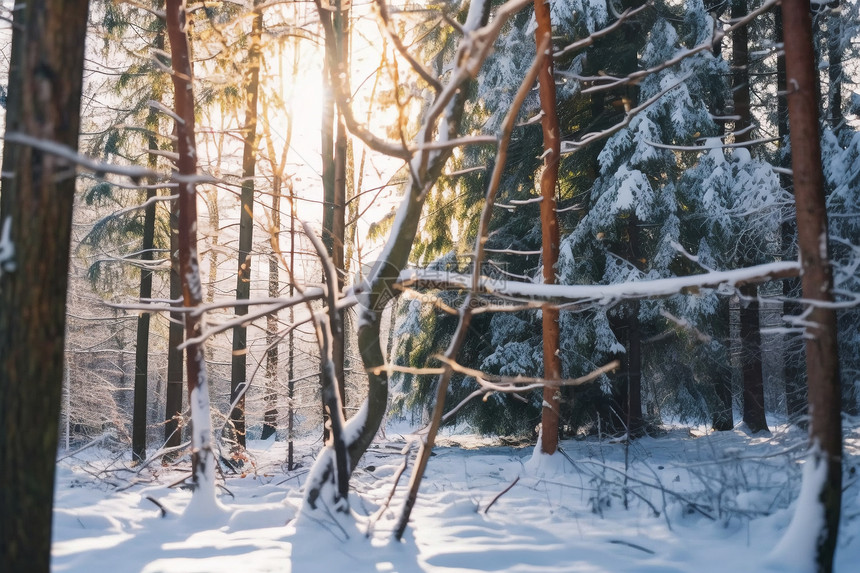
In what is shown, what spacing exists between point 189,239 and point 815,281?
18.6 ft

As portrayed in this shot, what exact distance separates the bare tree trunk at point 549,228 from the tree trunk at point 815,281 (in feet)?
15.0

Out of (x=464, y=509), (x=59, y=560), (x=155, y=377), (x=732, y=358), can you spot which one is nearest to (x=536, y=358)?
(x=732, y=358)

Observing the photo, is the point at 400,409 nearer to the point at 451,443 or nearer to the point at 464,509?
the point at 451,443

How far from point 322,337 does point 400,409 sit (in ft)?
29.9

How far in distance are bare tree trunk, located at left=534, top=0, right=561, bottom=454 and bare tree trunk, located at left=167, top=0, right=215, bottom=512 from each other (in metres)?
4.64

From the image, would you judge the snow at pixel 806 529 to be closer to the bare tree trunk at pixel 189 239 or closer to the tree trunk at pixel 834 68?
the bare tree trunk at pixel 189 239

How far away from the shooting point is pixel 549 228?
885 centimetres

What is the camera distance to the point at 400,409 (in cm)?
1340

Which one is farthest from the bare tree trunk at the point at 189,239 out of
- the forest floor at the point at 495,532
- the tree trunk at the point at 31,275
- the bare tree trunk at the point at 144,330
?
the bare tree trunk at the point at 144,330

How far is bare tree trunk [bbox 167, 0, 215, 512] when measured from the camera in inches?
233

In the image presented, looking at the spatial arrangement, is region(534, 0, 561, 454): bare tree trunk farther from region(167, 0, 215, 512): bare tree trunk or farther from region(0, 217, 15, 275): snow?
region(0, 217, 15, 275): snow

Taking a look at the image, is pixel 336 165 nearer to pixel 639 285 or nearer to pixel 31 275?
pixel 639 285

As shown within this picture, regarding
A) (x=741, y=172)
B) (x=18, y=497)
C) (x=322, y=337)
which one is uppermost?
(x=741, y=172)

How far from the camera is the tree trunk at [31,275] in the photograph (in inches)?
94.3
